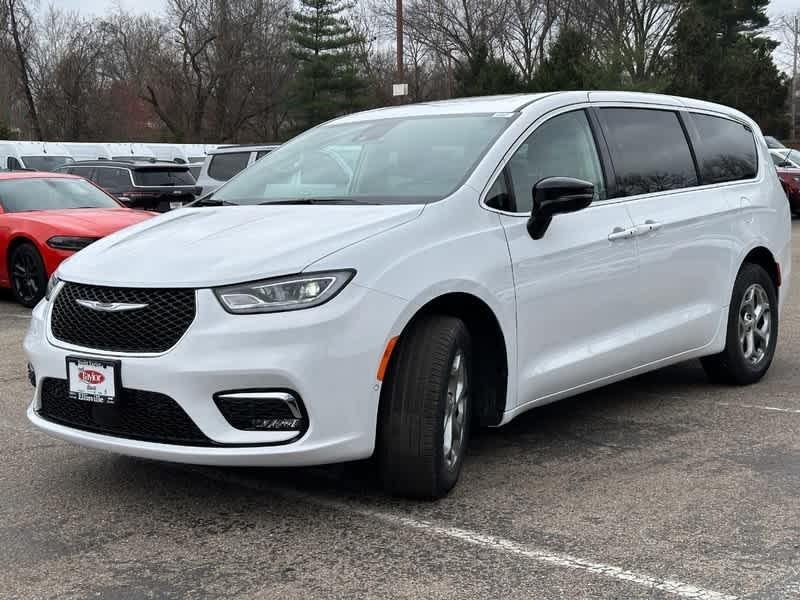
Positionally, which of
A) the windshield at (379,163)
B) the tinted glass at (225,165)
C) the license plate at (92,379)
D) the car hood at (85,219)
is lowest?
the license plate at (92,379)

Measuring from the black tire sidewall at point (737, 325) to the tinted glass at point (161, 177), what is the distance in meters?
14.2

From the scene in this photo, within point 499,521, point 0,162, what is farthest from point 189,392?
point 0,162

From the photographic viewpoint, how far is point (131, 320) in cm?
413

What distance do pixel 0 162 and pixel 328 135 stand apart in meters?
27.1

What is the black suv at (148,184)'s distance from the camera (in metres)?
18.9

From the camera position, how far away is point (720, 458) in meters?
5.08

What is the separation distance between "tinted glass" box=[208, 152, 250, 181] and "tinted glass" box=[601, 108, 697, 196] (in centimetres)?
1132

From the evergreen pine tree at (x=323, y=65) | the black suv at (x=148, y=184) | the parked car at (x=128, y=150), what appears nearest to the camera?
the black suv at (x=148, y=184)

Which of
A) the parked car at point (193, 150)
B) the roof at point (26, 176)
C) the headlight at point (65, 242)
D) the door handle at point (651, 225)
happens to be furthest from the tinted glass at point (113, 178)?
the parked car at point (193, 150)

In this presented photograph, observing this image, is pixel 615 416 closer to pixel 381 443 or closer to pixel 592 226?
pixel 592 226

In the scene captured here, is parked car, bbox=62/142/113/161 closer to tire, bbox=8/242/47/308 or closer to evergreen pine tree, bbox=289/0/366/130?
evergreen pine tree, bbox=289/0/366/130

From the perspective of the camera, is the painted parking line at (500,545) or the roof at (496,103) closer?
the painted parking line at (500,545)

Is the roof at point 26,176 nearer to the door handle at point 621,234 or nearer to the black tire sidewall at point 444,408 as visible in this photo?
the door handle at point 621,234

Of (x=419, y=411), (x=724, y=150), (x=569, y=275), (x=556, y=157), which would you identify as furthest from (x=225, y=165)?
(x=419, y=411)
